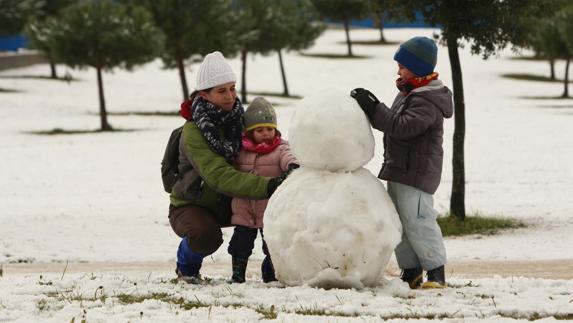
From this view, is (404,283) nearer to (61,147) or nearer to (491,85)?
(61,147)

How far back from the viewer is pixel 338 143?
698 cm

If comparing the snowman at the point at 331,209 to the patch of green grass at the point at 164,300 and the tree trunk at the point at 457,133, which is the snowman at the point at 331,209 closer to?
the patch of green grass at the point at 164,300

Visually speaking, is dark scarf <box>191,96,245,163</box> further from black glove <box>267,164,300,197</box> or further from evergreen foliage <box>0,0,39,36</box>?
evergreen foliage <box>0,0,39,36</box>

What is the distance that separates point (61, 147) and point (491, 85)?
31228 mm

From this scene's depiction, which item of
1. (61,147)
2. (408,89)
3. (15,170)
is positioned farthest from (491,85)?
(408,89)

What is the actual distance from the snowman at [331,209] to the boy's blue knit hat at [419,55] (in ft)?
2.05

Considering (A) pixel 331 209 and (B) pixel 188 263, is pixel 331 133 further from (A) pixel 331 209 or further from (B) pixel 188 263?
(B) pixel 188 263

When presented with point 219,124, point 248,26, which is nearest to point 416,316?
point 219,124

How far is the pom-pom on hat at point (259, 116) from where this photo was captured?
748cm

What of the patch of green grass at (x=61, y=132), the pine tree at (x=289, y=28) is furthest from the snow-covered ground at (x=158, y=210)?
the pine tree at (x=289, y=28)

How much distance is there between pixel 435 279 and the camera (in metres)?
7.57

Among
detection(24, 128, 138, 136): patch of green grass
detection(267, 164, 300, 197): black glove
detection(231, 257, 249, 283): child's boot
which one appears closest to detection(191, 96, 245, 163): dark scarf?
detection(267, 164, 300, 197): black glove

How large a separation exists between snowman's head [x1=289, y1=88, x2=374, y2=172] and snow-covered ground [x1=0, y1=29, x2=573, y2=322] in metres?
0.93

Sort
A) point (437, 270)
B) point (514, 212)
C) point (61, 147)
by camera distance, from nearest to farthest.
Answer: point (437, 270) → point (514, 212) → point (61, 147)
